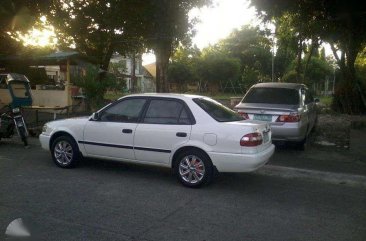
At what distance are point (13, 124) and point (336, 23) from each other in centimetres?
1419

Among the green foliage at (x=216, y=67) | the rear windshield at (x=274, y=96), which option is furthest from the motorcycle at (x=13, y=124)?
the green foliage at (x=216, y=67)

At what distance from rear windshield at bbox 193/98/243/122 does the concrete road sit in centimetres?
112

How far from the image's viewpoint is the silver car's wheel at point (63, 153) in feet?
25.3

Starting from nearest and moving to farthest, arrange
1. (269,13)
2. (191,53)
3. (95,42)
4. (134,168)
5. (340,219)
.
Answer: (340,219), (134,168), (269,13), (95,42), (191,53)

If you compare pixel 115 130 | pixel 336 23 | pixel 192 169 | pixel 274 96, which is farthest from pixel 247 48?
pixel 192 169

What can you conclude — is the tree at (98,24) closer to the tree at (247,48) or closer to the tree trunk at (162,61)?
the tree trunk at (162,61)

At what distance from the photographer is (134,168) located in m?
7.95

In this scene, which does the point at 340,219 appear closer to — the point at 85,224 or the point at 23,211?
the point at 85,224

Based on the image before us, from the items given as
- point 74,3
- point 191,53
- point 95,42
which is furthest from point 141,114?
point 191,53

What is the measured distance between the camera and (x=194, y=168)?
256 inches

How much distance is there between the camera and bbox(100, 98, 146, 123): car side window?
7156 millimetres

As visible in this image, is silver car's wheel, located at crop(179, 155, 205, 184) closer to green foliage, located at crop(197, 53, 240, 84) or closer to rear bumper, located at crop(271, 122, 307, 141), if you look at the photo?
rear bumper, located at crop(271, 122, 307, 141)

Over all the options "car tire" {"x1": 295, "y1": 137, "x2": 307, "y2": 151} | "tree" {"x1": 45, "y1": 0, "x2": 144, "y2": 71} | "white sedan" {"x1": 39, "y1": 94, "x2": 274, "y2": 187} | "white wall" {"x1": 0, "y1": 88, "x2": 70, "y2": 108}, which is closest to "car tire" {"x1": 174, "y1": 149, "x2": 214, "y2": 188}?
"white sedan" {"x1": 39, "y1": 94, "x2": 274, "y2": 187}

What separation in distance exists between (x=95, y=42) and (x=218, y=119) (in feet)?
66.5
